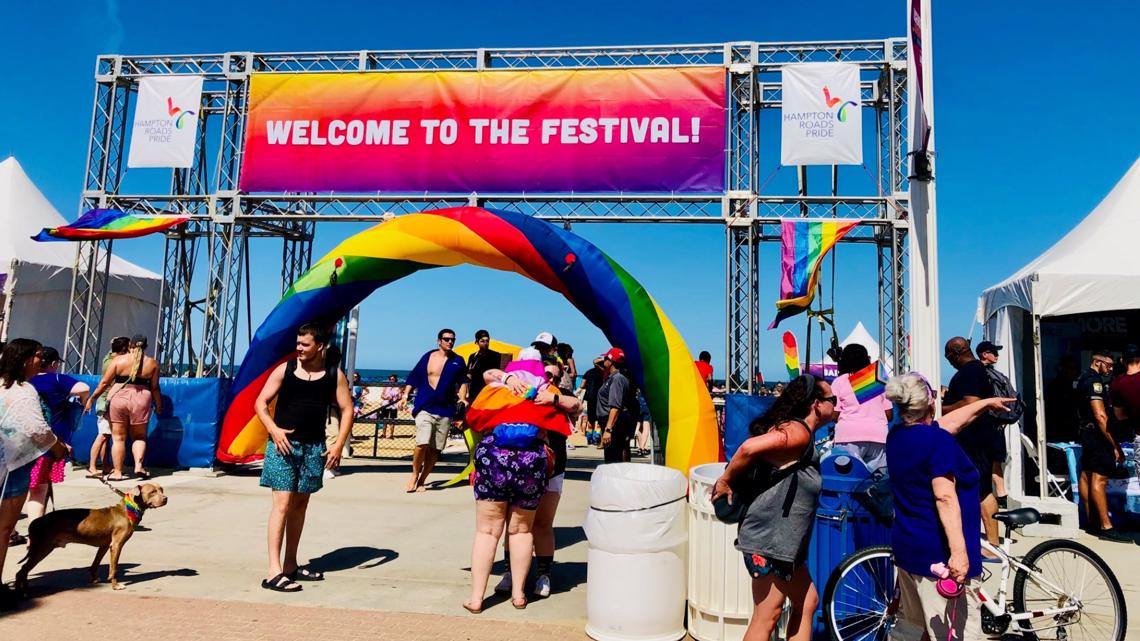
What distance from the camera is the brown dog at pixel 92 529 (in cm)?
446

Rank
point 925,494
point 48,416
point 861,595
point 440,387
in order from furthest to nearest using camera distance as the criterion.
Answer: point 440,387 < point 48,416 < point 861,595 < point 925,494

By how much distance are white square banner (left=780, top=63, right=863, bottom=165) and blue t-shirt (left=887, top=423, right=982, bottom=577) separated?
8.83m

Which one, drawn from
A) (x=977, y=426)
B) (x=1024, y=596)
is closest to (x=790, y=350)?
(x=977, y=426)

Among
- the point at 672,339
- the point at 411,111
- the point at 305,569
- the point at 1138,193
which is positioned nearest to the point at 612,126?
the point at 411,111

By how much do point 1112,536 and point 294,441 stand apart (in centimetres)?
781

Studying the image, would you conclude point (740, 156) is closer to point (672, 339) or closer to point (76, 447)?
point (672, 339)

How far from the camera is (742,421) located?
363 inches

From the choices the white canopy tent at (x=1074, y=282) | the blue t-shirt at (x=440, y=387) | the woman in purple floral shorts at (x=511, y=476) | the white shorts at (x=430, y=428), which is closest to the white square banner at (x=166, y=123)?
the blue t-shirt at (x=440, y=387)

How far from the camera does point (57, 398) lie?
5.95 m

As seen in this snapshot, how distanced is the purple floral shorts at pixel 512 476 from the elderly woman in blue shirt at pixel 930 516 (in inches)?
82.1

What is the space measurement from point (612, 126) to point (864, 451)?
306 inches

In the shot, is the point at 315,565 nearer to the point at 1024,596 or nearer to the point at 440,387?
the point at 440,387

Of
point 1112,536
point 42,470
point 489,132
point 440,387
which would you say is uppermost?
point 489,132

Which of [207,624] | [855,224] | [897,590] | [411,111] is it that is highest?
[411,111]
